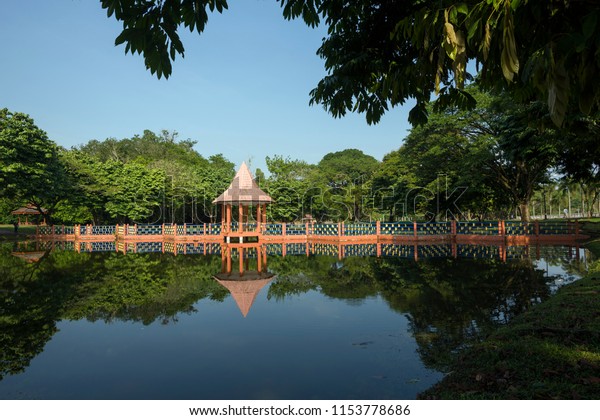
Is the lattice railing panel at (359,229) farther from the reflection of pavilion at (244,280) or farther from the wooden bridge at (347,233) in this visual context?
the reflection of pavilion at (244,280)

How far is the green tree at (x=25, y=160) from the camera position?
79.7 feet

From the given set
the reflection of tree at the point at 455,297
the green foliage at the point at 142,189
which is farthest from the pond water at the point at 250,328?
the green foliage at the point at 142,189

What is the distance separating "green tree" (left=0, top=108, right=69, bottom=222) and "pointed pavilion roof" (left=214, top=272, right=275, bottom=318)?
798 inches

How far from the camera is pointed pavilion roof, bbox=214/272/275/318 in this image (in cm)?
817

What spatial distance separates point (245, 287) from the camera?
9.80 metres

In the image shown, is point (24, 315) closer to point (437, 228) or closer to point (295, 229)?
point (295, 229)

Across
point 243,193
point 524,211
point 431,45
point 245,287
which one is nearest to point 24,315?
point 245,287

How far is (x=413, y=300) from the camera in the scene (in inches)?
313

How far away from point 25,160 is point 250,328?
26177 millimetres

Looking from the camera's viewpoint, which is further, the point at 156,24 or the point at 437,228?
the point at 437,228

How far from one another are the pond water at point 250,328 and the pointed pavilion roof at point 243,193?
11.3m

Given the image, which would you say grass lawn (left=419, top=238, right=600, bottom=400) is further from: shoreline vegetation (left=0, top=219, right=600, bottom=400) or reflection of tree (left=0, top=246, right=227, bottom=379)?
reflection of tree (left=0, top=246, right=227, bottom=379)

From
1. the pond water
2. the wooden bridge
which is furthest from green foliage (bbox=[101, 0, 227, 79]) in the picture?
the wooden bridge
